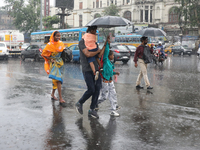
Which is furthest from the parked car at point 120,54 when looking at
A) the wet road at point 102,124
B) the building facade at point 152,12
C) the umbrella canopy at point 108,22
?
the building facade at point 152,12

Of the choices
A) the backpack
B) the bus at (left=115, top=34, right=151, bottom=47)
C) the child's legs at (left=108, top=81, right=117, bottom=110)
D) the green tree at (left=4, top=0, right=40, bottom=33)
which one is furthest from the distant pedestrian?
the green tree at (left=4, top=0, right=40, bottom=33)

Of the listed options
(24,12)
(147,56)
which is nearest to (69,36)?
(147,56)

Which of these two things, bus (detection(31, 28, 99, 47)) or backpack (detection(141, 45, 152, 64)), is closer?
backpack (detection(141, 45, 152, 64))

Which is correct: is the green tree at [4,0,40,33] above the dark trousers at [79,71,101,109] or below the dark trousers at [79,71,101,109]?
above

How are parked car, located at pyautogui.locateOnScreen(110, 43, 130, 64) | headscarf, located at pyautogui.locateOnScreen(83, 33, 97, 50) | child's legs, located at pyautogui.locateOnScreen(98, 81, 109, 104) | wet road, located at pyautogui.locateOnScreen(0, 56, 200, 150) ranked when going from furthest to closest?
parked car, located at pyautogui.locateOnScreen(110, 43, 130, 64) < child's legs, located at pyautogui.locateOnScreen(98, 81, 109, 104) < headscarf, located at pyautogui.locateOnScreen(83, 33, 97, 50) < wet road, located at pyautogui.locateOnScreen(0, 56, 200, 150)

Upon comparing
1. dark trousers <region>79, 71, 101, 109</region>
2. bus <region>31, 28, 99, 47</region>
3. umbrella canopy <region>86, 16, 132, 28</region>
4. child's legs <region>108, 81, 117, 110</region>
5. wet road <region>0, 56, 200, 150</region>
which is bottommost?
wet road <region>0, 56, 200, 150</region>

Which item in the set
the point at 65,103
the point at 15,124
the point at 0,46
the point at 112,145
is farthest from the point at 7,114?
the point at 0,46

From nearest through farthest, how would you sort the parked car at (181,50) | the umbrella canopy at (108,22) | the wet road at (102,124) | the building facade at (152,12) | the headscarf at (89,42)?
1. the wet road at (102,124)
2. the headscarf at (89,42)
3. the umbrella canopy at (108,22)
4. the parked car at (181,50)
5. the building facade at (152,12)

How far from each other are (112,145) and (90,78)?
1.68 m

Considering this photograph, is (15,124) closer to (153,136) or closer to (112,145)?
(112,145)

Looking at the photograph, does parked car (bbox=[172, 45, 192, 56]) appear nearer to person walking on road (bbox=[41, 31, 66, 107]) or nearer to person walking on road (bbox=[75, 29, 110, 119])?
person walking on road (bbox=[41, 31, 66, 107])

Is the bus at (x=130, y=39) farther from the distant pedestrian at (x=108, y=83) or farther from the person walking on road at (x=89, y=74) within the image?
the person walking on road at (x=89, y=74)

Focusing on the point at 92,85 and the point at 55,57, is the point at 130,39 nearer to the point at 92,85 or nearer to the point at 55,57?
the point at 55,57

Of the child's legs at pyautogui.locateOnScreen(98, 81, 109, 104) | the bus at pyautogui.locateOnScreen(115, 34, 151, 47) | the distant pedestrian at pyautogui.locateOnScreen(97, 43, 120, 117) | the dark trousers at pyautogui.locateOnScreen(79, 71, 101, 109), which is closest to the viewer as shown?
the dark trousers at pyautogui.locateOnScreen(79, 71, 101, 109)
